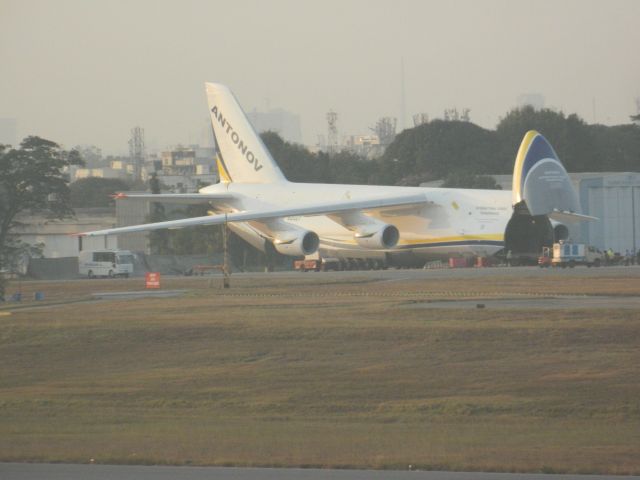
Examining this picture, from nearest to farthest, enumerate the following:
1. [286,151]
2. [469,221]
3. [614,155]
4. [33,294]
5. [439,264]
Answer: [33,294] < [469,221] < [439,264] < [286,151] < [614,155]

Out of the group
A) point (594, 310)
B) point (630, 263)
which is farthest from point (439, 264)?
point (594, 310)

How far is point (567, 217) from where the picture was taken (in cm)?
5531

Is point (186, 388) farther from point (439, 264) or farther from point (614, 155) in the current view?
point (614, 155)

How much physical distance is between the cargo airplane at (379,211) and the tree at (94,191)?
69.5 metres

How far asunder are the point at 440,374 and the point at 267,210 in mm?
37943

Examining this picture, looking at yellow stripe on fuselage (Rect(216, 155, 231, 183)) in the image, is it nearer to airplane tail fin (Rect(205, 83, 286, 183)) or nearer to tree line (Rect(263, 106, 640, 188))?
airplane tail fin (Rect(205, 83, 286, 183))

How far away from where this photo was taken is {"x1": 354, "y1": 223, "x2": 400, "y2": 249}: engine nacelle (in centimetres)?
5722

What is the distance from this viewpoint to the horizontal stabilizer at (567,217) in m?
54.5

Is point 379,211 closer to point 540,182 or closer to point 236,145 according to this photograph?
point 540,182

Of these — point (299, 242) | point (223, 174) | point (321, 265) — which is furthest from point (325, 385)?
point (223, 174)

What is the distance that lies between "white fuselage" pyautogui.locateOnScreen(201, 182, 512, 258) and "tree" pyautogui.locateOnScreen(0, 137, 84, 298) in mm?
16155

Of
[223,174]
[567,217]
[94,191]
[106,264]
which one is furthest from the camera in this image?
[94,191]

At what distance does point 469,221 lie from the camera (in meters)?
55.5

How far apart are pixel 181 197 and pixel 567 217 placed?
18173 mm
